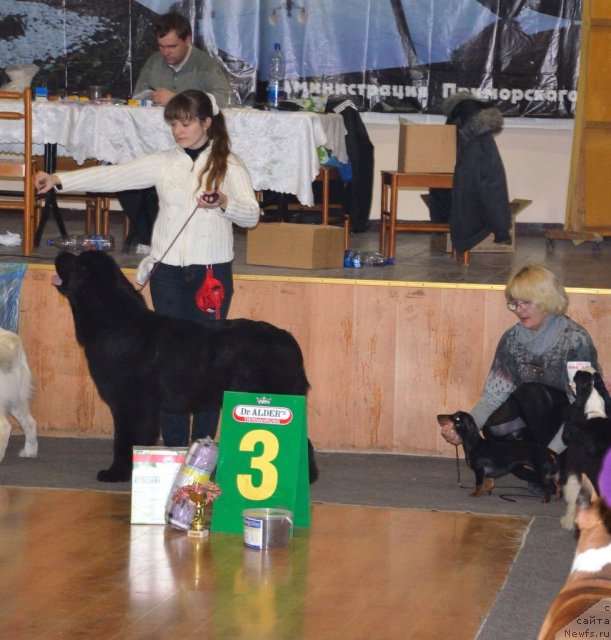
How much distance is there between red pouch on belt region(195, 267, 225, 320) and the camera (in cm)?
479

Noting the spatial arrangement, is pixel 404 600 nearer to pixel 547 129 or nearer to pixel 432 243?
pixel 432 243

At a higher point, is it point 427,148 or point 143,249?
point 427,148

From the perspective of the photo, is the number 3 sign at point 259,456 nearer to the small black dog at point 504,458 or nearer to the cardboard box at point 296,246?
the small black dog at point 504,458

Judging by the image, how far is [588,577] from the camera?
4.51 ft

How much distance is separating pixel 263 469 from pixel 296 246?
7.32ft

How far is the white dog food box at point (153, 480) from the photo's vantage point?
430 cm

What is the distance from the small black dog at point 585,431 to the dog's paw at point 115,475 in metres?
1.91

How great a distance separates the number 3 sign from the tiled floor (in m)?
1.64

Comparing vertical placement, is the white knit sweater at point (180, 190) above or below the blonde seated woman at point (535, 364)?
above

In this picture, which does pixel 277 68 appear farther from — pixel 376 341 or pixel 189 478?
pixel 189 478

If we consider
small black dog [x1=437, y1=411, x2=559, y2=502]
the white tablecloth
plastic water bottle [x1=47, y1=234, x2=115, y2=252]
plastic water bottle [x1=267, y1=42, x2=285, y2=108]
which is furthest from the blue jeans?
plastic water bottle [x1=267, y1=42, x2=285, y2=108]

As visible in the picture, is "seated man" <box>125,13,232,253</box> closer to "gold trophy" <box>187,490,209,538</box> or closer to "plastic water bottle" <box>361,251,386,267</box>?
"plastic water bottle" <box>361,251,386,267</box>

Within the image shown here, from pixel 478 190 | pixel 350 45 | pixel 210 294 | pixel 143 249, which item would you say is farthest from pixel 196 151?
pixel 350 45

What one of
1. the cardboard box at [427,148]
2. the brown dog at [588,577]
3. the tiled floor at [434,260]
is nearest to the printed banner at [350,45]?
the tiled floor at [434,260]
